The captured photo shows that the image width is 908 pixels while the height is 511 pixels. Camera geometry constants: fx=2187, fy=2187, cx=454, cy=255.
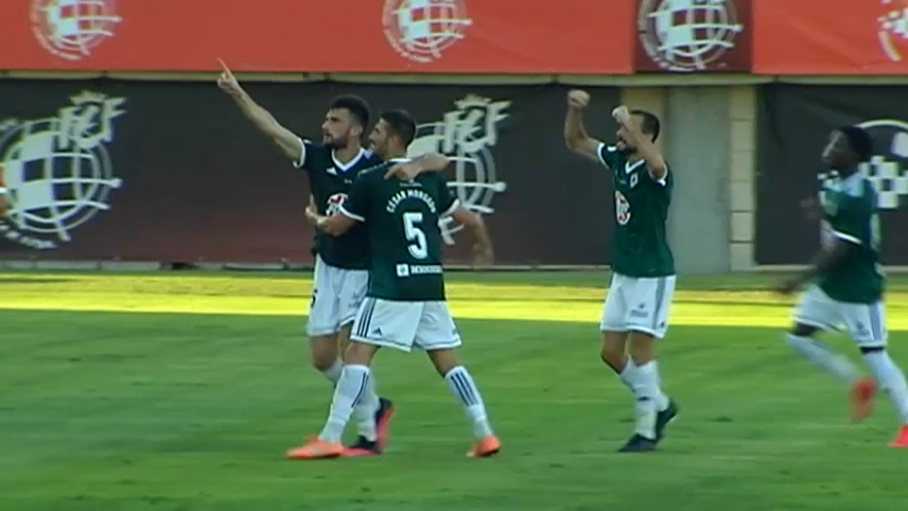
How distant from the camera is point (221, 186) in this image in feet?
99.9

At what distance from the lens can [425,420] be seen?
46.4 ft

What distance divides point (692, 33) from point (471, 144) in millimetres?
3340

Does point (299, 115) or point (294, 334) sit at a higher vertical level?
point (299, 115)

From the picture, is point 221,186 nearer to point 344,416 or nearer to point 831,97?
point 831,97

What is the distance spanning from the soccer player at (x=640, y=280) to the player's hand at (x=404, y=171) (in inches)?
43.9

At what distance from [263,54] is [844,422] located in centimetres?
1687

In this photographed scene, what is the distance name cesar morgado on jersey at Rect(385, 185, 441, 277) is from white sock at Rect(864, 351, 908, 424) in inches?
112

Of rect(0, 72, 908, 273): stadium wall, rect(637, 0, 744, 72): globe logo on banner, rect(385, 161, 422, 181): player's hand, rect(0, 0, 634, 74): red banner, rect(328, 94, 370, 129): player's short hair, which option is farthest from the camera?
rect(0, 72, 908, 273): stadium wall

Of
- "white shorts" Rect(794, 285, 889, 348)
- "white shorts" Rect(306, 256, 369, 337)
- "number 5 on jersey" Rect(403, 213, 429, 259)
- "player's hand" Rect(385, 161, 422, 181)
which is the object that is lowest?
"white shorts" Rect(794, 285, 889, 348)

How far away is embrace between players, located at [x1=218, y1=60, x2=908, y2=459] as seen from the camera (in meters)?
12.2

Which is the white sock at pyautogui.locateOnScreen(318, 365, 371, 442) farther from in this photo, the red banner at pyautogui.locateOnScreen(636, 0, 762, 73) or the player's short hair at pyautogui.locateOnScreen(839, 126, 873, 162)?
the red banner at pyautogui.locateOnScreen(636, 0, 762, 73)

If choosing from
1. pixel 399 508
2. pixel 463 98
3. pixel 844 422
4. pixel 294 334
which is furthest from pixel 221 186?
pixel 399 508

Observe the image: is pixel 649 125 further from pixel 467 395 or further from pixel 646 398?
pixel 467 395

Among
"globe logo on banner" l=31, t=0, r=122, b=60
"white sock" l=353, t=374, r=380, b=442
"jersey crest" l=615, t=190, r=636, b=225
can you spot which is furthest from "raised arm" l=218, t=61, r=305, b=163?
"globe logo on banner" l=31, t=0, r=122, b=60
